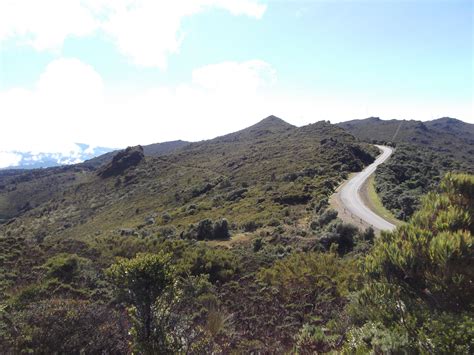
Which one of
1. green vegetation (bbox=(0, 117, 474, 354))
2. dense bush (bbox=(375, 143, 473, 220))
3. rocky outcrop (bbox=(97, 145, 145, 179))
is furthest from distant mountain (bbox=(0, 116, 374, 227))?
green vegetation (bbox=(0, 117, 474, 354))

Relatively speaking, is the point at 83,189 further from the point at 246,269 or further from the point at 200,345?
the point at 200,345

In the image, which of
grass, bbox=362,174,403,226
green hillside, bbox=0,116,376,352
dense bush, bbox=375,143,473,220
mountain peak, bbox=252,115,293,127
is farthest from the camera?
mountain peak, bbox=252,115,293,127

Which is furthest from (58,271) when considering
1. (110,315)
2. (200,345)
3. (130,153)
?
(130,153)

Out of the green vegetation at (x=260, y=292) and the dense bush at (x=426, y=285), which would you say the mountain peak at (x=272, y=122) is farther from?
the dense bush at (x=426, y=285)

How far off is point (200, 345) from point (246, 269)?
1196cm

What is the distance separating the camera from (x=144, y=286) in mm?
7992

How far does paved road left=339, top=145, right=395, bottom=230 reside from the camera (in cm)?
3274

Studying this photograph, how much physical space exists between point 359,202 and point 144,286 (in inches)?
1464

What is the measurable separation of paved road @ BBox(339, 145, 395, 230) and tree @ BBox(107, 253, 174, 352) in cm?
2598

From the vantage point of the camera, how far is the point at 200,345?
26.4 feet

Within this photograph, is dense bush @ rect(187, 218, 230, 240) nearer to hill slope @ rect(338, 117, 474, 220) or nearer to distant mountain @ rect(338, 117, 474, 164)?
Result: hill slope @ rect(338, 117, 474, 220)

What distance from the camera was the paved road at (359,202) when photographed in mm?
32737

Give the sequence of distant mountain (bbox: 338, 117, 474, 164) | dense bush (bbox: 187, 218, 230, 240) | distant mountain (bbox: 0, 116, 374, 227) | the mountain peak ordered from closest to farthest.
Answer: dense bush (bbox: 187, 218, 230, 240) → distant mountain (bbox: 0, 116, 374, 227) → distant mountain (bbox: 338, 117, 474, 164) → the mountain peak

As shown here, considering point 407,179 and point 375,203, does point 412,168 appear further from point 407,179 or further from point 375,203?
point 375,203
